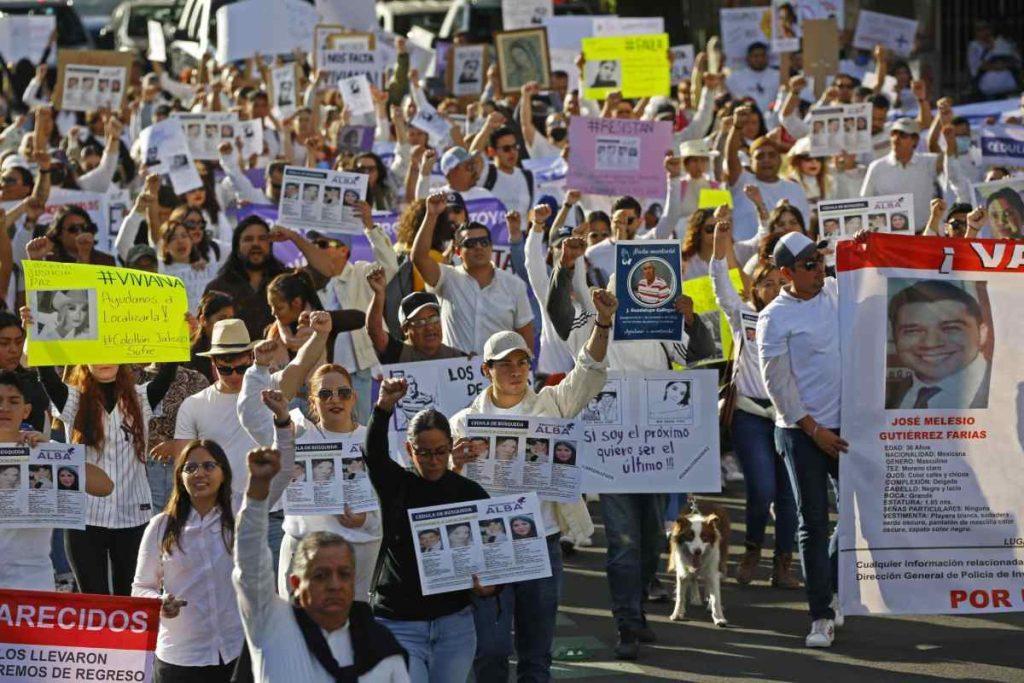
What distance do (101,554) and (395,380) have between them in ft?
6.88

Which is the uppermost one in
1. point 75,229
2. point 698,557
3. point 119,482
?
point 75,229

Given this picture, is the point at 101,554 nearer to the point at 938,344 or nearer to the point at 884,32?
the point at 938,344

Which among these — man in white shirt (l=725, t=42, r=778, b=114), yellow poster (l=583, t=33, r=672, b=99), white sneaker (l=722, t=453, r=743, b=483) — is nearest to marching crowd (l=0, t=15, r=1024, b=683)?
white sneaker (l=722, t=453, r=743, b=483)

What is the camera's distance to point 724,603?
424 inches

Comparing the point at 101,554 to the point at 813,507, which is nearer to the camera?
the point at 101,554

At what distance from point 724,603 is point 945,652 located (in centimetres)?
148

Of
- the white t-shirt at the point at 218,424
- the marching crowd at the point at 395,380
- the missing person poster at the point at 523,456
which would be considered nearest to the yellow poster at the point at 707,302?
the marching crowd at the point at 395,380

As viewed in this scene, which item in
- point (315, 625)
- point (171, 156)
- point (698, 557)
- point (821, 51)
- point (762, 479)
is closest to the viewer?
point (315, 625)

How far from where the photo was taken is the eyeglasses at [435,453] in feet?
23.8

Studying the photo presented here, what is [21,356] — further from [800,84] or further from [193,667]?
[800,84]

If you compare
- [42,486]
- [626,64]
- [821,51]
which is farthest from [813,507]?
[821,51]

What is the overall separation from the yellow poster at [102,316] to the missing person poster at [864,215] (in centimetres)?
483

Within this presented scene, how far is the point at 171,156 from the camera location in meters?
15.0

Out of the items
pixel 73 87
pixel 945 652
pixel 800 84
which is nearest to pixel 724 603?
pixel 945 652
